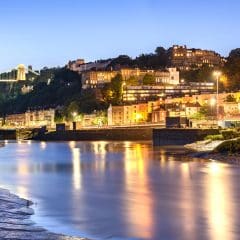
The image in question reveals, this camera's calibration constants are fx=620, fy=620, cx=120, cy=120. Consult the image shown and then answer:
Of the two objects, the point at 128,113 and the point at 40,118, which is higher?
the point at 128,113

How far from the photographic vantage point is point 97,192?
709 inches

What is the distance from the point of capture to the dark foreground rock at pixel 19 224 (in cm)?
1062

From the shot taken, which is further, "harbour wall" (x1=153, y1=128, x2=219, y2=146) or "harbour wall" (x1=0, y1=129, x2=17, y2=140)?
"harbour wall" (x1=0, y1=129, x2=17, y2=140)

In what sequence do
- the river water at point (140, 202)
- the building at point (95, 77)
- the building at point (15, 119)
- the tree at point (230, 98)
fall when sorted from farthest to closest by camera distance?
the building at point (95, 77)
the building at point (15, 119)
the tree at point (230, 98)
the river water at point (140, 202)

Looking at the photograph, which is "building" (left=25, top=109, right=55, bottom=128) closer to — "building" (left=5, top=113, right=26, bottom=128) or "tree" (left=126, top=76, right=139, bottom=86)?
"building" (left=5, top=113, right=26, bottom=128)

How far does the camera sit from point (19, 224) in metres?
11.8

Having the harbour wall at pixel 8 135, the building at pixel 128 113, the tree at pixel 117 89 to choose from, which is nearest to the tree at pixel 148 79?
the tree at pixel 117 89

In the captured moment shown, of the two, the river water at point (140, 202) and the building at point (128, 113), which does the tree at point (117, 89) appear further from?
the river water at point (140, 202)

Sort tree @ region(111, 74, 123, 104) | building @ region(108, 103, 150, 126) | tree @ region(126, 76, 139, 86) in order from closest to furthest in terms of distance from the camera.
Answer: building @ region(108, 103, 150, 126)
tree @ region(111, 74, 123, 104)
tree @ region(126, 76, 139, 86)

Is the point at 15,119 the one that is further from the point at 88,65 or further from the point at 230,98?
the point at 230,98

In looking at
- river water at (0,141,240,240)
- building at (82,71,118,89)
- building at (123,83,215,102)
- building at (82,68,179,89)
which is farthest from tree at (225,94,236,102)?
river water at (0,141,240,240)

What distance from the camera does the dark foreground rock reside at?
10.6 meters

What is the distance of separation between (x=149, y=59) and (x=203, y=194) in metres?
176

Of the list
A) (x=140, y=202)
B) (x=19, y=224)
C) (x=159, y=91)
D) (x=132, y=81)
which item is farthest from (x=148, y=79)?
(x=19, y=224)
